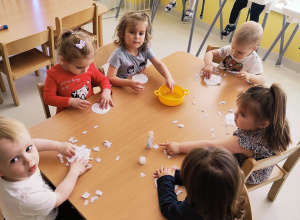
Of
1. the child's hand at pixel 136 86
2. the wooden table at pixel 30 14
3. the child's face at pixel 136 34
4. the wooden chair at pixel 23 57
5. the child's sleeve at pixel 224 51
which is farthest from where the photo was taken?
the wooden table at pixel 30 14

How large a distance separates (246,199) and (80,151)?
0.71 metres

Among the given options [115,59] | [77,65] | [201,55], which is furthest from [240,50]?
[201,55]

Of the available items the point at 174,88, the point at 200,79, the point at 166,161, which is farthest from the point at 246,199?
the point at 200,79

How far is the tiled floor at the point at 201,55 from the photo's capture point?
1.89m

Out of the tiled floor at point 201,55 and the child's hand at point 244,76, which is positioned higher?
the child's hand at point 244,76

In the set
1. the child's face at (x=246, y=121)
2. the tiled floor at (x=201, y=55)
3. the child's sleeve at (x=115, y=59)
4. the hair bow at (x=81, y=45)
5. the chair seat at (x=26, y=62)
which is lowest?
the tiled floor at (x=201, y=55)

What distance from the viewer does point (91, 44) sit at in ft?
4.97

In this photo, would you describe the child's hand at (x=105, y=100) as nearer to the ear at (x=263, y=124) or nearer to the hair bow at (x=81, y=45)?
the hair bow at (x=81, y=45)

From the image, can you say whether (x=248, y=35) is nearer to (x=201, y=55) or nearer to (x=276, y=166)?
(x=276, y=166)

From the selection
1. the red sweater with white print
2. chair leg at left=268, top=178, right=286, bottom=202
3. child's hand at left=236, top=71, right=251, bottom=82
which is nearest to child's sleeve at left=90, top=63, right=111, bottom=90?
the red sweater with white print

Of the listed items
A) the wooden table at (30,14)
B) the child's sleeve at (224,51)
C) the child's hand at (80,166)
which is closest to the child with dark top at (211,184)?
the child's hand at (80,166)

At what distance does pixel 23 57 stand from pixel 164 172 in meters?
2.06

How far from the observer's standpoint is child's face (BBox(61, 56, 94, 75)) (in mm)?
1463

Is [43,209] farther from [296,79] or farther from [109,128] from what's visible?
[296,79]
